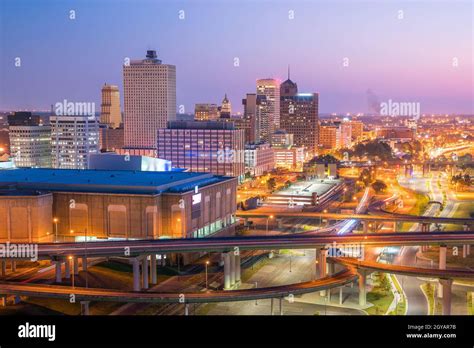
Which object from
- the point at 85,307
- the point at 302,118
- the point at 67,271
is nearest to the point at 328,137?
the point at 302,118

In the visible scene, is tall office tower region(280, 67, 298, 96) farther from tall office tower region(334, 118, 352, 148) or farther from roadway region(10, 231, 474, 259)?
roadway region(10, 231, 474, 259)

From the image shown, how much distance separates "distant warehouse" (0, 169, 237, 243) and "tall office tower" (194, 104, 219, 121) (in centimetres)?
11152

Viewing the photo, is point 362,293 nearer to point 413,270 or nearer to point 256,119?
point 413,270

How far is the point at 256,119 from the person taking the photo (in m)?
129

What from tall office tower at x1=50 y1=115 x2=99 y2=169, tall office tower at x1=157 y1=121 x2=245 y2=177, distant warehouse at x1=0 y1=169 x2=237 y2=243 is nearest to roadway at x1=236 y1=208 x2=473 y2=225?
distant warehouse at x1=0 y1=169 x2=237 y2=243

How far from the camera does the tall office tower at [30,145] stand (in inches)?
3654

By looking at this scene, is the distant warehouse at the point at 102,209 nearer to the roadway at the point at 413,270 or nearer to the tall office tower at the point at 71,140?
the roadway at the point at 413,270

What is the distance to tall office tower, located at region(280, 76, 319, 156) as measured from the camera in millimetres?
142625

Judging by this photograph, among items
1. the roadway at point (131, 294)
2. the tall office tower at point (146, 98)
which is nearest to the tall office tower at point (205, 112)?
the tall office tower at point (146, 98)

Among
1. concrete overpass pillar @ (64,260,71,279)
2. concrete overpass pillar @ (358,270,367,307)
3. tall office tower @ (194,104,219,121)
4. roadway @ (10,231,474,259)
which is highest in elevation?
tall office tower @ (194,104,219,121)

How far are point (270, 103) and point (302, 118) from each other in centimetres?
1421

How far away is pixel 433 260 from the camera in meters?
38.6
